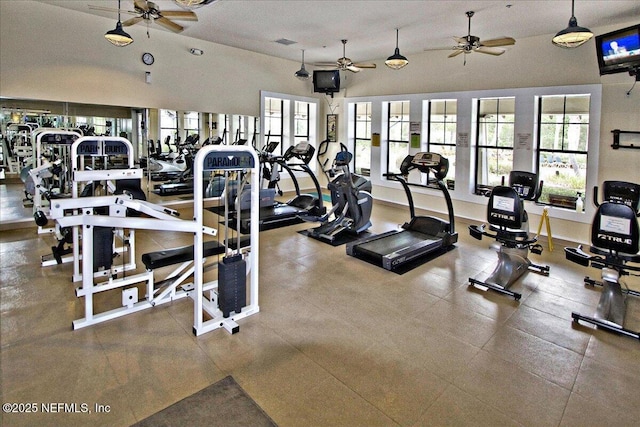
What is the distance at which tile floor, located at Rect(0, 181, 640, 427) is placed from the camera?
2389 mm

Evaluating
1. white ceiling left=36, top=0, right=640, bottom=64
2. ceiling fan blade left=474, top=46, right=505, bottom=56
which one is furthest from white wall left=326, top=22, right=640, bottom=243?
ceiling fan blade left=474, top=46, right=505, bottom=56

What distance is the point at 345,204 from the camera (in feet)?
20.7

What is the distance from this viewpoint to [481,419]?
7.59 ft

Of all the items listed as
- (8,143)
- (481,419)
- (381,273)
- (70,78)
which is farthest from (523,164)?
(8,143)

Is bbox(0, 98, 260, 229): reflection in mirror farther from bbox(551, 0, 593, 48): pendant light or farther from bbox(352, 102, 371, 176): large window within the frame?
bbox(551, 0, 593, 48): pendant light

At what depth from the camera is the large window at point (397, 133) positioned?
364 inches

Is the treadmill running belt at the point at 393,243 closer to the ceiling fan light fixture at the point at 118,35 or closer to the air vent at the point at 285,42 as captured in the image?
the ceiling fan light fixture at the point at 118,35

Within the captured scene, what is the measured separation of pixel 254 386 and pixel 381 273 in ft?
8.24

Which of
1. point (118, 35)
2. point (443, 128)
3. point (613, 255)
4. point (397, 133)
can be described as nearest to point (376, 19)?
point (443, 128)

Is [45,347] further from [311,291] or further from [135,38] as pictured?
[135,38]

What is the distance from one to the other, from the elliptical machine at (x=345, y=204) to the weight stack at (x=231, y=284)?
2737 mm

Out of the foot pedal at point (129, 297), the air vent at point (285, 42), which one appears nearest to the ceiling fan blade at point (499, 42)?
the air vent at point (285, 42)

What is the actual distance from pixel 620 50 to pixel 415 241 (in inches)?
136

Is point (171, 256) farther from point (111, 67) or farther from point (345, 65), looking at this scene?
point (345, 65)
